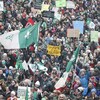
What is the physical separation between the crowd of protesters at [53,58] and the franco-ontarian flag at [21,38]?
2.89 feet

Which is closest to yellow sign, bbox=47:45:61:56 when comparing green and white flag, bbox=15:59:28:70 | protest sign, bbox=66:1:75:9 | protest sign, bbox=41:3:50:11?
green and white flag, bbox=15:59:28:70

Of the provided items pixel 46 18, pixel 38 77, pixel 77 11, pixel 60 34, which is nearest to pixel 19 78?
pixel 38 77

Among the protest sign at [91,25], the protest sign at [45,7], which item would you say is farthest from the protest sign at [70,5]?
the protest sign at [91,25]

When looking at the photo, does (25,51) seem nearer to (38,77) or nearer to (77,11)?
(38,77)

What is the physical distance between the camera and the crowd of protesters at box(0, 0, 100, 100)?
18.8m

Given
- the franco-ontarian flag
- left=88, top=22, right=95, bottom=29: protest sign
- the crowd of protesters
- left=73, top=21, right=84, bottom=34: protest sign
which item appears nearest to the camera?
the crowd of protesters

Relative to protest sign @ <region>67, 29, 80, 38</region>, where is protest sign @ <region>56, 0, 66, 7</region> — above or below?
above

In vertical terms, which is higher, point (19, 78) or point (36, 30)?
point (36, 30)

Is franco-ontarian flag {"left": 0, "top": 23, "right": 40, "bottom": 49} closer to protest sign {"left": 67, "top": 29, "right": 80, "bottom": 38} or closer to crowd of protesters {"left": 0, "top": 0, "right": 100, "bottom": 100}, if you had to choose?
crowd of protesters {"left": 0, "top": 0, "right": 100, "bottom": 100}

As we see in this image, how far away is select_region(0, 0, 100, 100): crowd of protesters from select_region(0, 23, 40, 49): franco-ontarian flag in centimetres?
88

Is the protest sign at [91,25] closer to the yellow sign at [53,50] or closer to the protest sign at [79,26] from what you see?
the protest sign at [79,26]

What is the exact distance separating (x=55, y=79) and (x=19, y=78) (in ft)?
5.28

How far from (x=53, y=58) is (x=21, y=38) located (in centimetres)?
297

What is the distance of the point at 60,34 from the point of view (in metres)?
27.8
